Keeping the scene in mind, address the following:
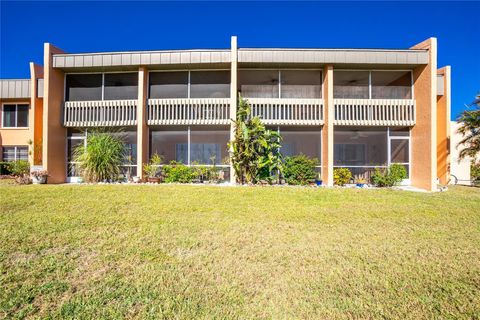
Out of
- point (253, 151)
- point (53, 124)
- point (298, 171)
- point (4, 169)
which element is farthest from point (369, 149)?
point (4, 169)

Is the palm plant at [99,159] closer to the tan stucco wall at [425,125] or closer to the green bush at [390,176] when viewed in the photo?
the green bush at [390,176]

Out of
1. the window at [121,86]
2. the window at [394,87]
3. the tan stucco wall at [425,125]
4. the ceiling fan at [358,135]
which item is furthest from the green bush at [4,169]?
the tan stucco wall at [425,125]

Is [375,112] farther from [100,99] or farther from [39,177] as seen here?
[39,177]

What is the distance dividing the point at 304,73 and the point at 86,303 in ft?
43.0

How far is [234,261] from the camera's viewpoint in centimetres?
382

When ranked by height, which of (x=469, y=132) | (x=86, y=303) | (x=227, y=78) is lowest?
(x=86, y=303)

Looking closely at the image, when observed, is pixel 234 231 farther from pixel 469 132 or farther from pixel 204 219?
pixel 469 132

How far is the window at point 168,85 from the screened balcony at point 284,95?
2.93 meters

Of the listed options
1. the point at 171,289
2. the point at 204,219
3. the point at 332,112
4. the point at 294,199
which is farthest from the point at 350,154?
the point at 171,289

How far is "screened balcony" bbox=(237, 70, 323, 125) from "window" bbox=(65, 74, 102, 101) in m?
7.49

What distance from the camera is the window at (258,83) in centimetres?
1297

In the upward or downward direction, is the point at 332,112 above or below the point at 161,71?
below

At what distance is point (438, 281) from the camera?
332 cm

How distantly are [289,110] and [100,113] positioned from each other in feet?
31.3
